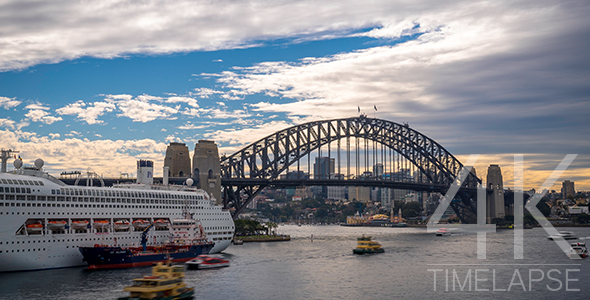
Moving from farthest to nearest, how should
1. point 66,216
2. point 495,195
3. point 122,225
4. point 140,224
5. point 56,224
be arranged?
1. point 495,195
2. point 140,224
3. point 122,225
4. point 66,216
5. point 56,224

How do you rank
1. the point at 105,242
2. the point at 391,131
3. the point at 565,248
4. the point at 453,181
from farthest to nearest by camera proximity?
the point at 453,181 < the point at 391,131 < the point at 565,248 < the point at 105,242

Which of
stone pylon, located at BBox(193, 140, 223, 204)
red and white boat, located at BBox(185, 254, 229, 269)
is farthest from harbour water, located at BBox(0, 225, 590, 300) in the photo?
stone pylon, located at BBox(193, 140, 223, 204)

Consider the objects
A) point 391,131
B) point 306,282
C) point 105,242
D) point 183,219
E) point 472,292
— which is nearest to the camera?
point 472,292

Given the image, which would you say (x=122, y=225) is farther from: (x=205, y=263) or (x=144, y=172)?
(x=144, y=172)

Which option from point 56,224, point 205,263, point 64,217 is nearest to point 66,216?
point 64,217

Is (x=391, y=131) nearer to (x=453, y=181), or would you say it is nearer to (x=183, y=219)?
(x=453, y=181)

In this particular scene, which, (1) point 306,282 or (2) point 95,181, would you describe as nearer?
(1) point 306,282

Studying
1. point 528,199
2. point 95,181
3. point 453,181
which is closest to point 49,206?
point 95,181

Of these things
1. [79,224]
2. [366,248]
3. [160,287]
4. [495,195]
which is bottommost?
[366,248]
